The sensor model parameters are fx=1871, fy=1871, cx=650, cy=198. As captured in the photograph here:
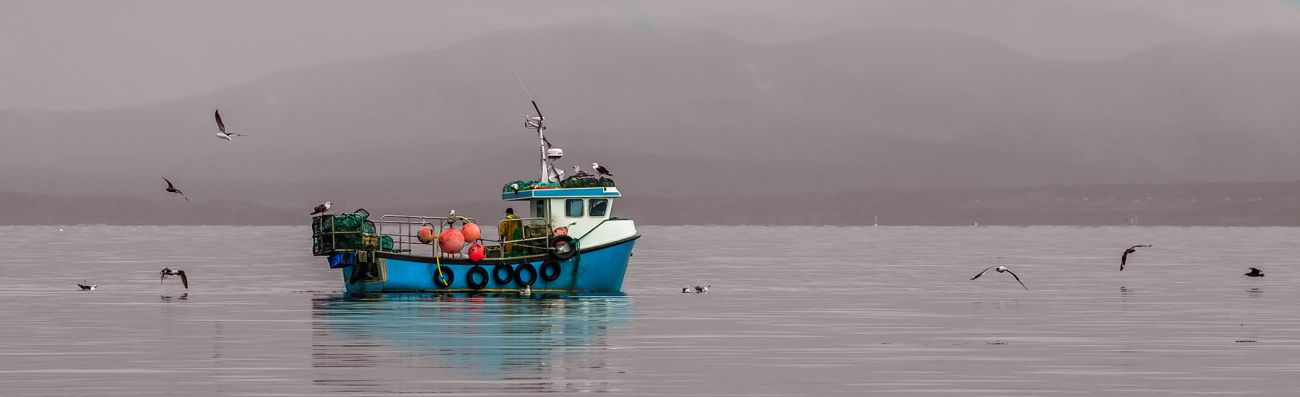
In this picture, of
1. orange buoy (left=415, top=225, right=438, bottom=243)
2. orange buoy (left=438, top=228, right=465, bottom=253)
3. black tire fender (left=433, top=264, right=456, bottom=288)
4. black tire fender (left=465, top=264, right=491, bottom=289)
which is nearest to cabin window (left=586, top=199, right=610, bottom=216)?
black tire fender (left=465, top=264, right=491, bottom=289)

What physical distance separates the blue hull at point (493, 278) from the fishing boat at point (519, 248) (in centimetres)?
4

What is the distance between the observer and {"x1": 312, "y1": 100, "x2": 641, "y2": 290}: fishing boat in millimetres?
69875

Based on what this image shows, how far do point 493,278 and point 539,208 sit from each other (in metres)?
4.24

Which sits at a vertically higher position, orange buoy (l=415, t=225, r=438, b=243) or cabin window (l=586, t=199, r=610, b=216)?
cabin window (l=586, t=199, r=610, b=216)

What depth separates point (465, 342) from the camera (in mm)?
46188

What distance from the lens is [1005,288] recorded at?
8362 centimetres

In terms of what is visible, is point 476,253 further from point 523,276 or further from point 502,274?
point 523,276

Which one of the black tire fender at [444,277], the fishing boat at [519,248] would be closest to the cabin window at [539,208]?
the fishing boat at [519,248]

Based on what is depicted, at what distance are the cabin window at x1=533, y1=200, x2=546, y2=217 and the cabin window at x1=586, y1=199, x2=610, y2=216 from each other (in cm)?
188

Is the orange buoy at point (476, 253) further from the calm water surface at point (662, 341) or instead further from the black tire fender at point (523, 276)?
the calm water surface at point (662, 341)

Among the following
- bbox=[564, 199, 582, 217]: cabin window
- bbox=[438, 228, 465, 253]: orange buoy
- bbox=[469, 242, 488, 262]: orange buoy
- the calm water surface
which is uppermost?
bbox=[564, 199, 582, 217]: cabin window

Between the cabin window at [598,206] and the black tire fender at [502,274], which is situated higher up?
the cabin window at [598,206]

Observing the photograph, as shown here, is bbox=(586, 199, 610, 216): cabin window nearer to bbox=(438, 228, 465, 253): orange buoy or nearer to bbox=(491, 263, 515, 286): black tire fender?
bbox=(491, 263, 515, 286): black tire fender

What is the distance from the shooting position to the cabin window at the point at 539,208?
240ft
